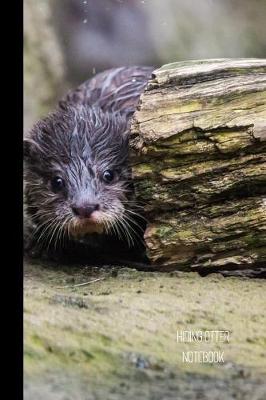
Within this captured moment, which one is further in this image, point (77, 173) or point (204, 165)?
point (77, 173)

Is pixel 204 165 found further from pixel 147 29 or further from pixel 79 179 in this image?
pixel 147 29

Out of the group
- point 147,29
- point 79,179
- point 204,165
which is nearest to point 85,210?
point 79,179

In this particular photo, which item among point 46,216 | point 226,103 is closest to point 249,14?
point 226,103

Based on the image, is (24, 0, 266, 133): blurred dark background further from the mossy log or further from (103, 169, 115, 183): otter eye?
(103, 169, 115, 183): otter eye

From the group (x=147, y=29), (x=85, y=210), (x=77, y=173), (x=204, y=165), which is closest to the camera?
(x=204, y=165)

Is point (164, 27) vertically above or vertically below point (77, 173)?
above

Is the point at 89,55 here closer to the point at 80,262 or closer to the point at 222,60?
the point at 222,60

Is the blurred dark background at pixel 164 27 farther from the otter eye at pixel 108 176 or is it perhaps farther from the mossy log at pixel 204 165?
the otter eye at pixel 108 176
